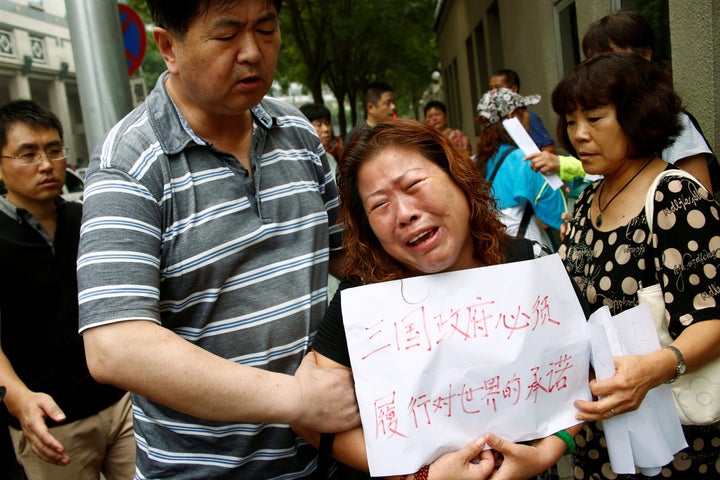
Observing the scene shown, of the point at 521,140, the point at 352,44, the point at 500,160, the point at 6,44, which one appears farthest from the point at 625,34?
the point at 6,44

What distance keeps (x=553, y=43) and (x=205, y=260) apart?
24.3ft

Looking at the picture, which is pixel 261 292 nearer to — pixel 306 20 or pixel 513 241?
pixel 513 241

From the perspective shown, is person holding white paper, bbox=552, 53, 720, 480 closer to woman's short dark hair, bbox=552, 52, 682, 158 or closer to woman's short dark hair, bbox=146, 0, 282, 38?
woman's short dark hair, bbox=552, 52, 682, 158

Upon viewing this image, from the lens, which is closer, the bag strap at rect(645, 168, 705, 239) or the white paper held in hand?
the bag strap at rect(645, 168, 705, 239)

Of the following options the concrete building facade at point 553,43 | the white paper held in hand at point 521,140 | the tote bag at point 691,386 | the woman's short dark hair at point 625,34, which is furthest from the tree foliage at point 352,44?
the tote bag at point 691,386

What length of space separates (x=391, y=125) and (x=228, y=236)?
0.54 m

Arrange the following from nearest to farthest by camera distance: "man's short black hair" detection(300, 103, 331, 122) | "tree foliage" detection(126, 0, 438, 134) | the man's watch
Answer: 1. the man's watch
2. "man's short black hair" detection(300, 103, 331, 122)
3. "tree foliage" detection(126, 0, 438, 134)

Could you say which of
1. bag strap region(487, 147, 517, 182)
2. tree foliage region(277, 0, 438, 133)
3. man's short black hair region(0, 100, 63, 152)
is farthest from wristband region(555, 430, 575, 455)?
tree foliage region(277, 0, 438, 133)

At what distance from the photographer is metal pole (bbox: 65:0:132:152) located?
4695 mm

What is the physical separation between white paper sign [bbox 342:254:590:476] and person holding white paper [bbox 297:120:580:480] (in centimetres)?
5

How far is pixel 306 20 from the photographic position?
808 inches

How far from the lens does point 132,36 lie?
243 inches

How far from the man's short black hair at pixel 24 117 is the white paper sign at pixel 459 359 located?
8.43 ft

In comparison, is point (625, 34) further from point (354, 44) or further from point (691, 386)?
point (354, 44)
